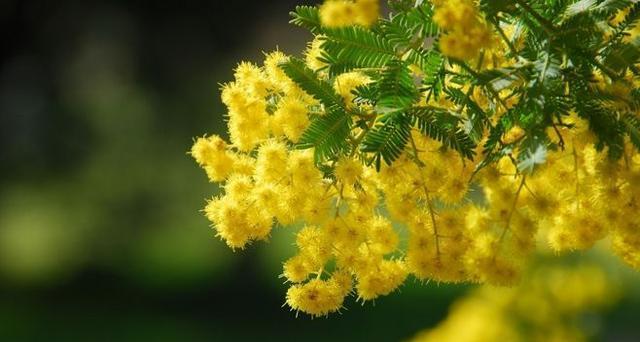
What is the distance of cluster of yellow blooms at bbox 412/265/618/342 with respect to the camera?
6.17ft

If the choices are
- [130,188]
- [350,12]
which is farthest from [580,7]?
[130,188]

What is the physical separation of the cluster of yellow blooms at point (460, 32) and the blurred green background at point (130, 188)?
14.7 feet

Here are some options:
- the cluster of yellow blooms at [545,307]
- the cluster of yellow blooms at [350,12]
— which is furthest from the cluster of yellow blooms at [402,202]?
the cluster of yellow blooms at [545,307]

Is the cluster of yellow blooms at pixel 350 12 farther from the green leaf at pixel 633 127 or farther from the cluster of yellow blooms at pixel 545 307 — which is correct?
the cluster of yellow blooms at pixel 545 307

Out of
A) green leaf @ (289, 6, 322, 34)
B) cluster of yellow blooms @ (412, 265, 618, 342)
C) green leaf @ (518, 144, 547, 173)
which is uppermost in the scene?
cluster of yellow blooms @ (412, 265, 618, 342)

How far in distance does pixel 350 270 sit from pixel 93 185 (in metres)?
6.41

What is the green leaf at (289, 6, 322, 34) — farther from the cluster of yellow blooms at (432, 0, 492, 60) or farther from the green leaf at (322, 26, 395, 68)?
the cluster of yellow blooms at (432, 0, 492, 60)

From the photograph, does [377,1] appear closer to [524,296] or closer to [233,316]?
[524,296]

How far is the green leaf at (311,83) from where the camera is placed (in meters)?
0.97

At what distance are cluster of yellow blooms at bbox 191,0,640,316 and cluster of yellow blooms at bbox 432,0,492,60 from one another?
187 millimetres

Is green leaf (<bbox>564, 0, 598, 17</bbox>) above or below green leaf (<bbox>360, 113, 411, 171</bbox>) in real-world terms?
above

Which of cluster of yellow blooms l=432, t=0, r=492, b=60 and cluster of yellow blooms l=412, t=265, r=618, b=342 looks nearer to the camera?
cluster of yellow blooms l=432, t=0, r=492, b=60

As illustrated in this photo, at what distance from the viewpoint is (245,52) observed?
7672 mm

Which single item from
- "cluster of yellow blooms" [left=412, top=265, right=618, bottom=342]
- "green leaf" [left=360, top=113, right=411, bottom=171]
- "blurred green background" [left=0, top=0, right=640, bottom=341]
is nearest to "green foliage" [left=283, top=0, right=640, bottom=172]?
"green leaf" [left=360, top=113, right=411, bottom=171]
